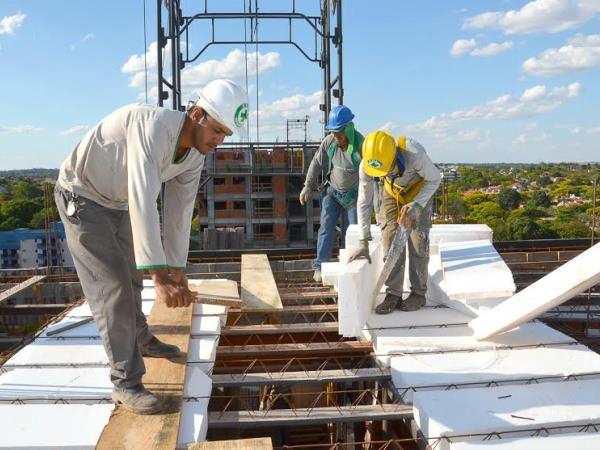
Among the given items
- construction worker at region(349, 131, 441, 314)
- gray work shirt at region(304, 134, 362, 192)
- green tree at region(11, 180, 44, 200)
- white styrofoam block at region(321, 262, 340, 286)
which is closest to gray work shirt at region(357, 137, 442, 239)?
construction worker at region(349, 131, 441, 314)

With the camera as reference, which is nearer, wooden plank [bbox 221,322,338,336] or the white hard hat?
the white hard hat

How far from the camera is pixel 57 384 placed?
2.87m

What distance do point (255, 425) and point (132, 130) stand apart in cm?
147

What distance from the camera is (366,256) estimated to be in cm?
400

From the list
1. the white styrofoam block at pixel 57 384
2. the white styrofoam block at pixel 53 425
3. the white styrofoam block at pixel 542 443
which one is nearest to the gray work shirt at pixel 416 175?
the white styrofoam block at pixel 542 443

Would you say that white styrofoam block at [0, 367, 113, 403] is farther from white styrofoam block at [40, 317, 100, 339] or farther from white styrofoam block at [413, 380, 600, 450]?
white styrofoam block at [413, 380, 600, 450]

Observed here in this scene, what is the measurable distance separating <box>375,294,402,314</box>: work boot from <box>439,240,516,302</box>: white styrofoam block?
0.37 meters

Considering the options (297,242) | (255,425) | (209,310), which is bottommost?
(297,242)

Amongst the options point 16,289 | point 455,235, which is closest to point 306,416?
point 455,235

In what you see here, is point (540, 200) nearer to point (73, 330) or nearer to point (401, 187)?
point (401, 187)

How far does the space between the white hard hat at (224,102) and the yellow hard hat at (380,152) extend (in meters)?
1.55

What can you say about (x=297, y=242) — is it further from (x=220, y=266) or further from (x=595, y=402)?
(x=595, y=402)

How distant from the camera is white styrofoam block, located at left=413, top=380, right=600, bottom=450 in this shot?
2402 mm

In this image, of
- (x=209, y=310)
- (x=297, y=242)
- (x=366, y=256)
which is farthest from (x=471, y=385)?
(x=297, y=242)
